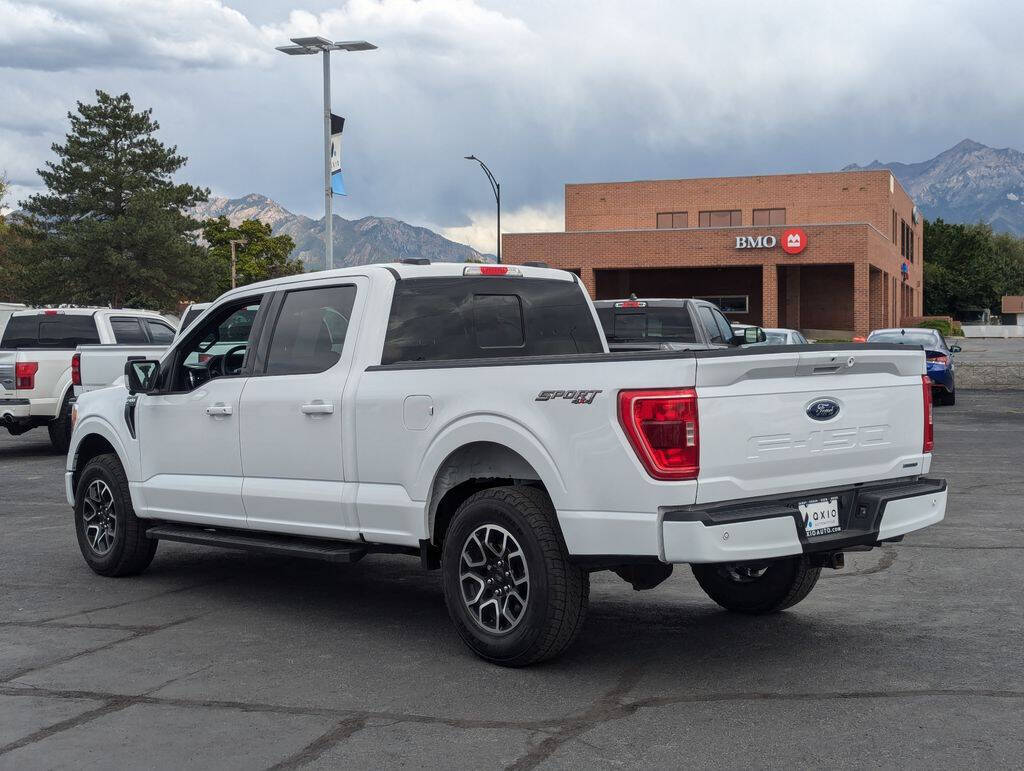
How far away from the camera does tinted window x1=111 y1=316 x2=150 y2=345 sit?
59.2 ft

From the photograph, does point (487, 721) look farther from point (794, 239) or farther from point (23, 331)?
point (794, 239)

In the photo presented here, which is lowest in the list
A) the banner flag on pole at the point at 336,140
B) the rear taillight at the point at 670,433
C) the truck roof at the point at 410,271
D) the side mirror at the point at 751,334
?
the rear taillight at the point at 670,433

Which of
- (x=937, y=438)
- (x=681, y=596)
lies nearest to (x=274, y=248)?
(x=937, y=438)

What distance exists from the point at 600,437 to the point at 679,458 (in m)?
0.37

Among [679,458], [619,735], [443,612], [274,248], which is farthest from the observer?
[274,248]

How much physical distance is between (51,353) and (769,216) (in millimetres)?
55455

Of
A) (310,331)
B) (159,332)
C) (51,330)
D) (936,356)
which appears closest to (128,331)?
(159,332)

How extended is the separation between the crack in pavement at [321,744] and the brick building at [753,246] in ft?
159

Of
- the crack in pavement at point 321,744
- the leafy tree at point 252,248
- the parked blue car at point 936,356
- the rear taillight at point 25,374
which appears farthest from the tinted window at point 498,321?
the leafy tree at point 252,248

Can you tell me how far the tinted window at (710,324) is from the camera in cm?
1592

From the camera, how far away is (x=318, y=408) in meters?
6.74

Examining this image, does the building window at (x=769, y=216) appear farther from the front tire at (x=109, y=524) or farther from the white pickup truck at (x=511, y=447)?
the white pickup truck at (x=511, y=447)

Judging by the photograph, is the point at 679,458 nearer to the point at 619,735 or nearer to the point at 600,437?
the point at 600,437

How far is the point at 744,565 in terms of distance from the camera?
640cm
